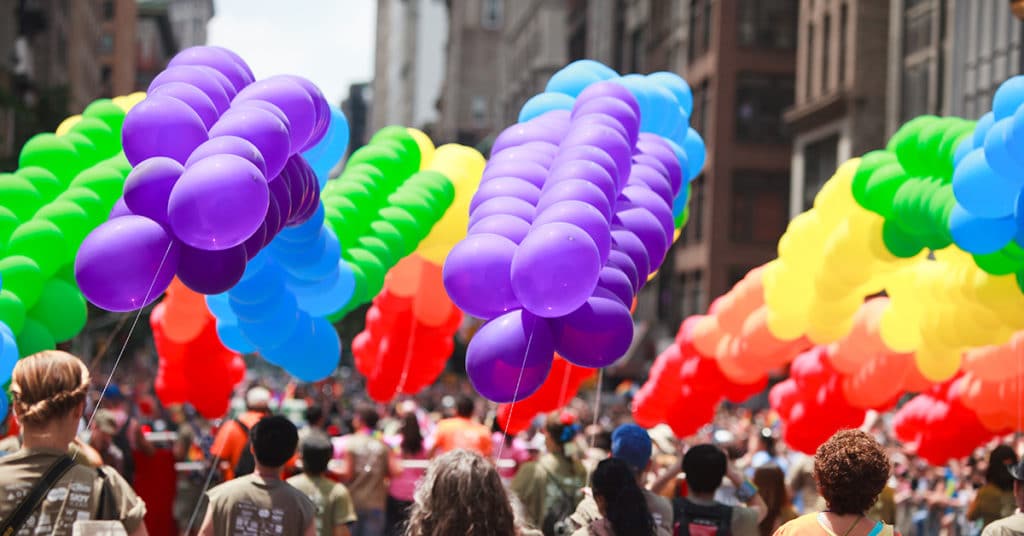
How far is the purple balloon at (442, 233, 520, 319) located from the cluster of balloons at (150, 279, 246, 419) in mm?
5648

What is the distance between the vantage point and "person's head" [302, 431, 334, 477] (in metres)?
7.60

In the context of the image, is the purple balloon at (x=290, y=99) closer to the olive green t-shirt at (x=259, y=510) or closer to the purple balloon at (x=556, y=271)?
the purple balloon at (x=556, y=271)

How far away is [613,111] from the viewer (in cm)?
822

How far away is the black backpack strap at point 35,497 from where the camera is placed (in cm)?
Answer: 472

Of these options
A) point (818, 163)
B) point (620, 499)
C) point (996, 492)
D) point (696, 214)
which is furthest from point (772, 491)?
point (696, 214)

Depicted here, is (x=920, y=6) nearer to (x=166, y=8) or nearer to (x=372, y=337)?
(x=372, y=337)

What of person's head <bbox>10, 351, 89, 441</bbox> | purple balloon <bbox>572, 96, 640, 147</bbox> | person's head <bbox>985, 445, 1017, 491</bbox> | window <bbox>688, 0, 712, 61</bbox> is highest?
window <bbox>688, 0, 712, 61</bbox>

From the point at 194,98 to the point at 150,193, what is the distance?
32.9 inches

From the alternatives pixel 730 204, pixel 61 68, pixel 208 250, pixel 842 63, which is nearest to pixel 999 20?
pixel 842 63

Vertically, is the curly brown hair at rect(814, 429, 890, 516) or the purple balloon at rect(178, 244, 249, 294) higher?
the purple balloon at rect(178, 244, 249, 294)

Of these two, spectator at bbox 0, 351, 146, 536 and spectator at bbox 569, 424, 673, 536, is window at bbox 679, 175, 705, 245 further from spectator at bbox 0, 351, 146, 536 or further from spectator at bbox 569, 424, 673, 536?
spectator at bbox 0, 351, 146, 536

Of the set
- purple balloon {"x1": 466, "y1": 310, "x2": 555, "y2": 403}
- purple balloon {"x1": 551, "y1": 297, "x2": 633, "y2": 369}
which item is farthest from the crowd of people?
purple balloon {"x1": 551, "y1": 297, "x2": 633, "y2": 369}

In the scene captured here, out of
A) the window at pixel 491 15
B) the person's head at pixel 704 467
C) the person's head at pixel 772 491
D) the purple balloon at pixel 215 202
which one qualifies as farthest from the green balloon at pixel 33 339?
the window at pixel 491 15

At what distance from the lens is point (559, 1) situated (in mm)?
71688
